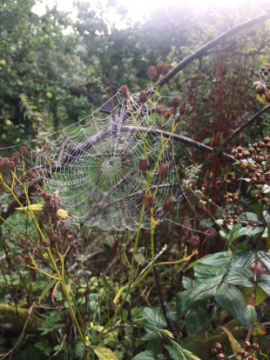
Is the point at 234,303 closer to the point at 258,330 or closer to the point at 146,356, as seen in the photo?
the point at 258,330

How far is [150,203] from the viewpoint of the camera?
0.75 metres

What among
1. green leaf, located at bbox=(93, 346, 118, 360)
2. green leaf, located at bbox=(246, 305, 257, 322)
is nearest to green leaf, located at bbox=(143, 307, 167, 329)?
green leaf, located at bbox=(93, 346, 118, 360)

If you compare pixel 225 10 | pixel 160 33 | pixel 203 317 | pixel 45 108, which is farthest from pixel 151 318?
pixel 160 33

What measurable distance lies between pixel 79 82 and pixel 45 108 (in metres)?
1.97

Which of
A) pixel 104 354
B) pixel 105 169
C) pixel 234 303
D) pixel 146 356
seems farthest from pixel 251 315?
pixel 105 169

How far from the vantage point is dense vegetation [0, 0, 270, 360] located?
1.10 metres

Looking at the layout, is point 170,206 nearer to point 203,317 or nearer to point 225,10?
point 203,317

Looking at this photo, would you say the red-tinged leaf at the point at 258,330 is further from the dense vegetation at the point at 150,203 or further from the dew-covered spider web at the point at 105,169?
the dew-covered spider web at the point at 105,169

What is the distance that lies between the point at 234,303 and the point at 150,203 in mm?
805

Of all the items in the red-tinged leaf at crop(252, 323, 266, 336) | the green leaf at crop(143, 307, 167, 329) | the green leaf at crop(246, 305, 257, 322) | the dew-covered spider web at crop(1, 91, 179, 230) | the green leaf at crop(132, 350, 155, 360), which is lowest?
the green leaf at crop(132, 350, 155, 360)

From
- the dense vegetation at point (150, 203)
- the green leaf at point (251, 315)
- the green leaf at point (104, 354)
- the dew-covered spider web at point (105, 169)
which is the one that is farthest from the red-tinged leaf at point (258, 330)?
the dew-covered spider web at point (105, 169)

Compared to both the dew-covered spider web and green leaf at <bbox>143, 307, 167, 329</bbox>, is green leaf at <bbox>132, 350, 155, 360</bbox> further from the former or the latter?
the dew-covered spider web

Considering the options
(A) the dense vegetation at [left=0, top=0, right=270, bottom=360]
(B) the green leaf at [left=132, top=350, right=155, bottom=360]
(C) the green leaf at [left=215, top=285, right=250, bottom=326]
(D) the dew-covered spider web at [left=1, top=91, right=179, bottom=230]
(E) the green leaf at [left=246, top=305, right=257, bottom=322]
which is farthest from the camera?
(D) the dew-covered spider web at [left=1, top=91, right=179, bottom=230]

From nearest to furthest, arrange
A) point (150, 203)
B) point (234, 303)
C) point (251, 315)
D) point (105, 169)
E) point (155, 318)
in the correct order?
point (150, 203)
point (251, 315)
point (234, 303)
point (155, 318)
point (105, 169)
